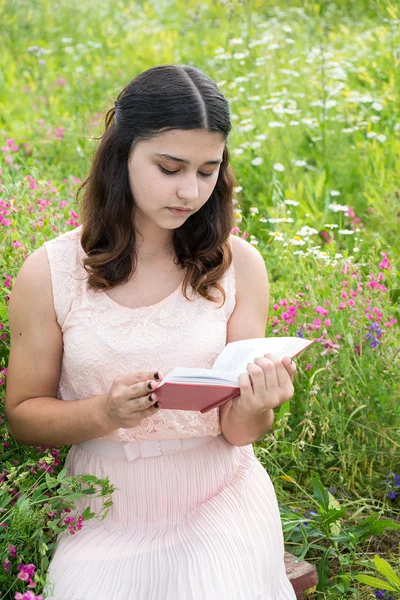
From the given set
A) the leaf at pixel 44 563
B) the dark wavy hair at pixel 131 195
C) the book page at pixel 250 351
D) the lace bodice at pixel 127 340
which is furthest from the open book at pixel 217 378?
the leaf at pixel 44 563

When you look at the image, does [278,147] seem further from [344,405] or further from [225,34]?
[344,405]

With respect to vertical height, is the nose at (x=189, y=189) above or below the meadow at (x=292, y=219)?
above

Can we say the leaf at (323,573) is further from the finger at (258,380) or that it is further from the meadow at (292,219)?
the finger at (258,380)

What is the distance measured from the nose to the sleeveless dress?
27cm

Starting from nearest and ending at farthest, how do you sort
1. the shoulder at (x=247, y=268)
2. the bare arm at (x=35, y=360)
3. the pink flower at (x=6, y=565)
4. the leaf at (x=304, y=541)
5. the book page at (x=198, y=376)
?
the book page at (x=198, y=376), the pink flower at (x=6, y=565), the bare arm at (x=35, y=360), the shoulder at (x=247, y=268), the leaf at (x=304, y=541)

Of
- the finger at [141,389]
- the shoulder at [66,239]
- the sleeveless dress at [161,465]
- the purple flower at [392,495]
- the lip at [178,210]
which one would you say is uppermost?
the lip at [178,210]

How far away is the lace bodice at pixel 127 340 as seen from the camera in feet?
6.61

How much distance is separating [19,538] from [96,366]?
0.41 meters

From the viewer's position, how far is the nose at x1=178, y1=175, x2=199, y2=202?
1926 millimetres

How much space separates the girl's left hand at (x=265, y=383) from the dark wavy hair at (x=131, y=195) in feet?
1.19

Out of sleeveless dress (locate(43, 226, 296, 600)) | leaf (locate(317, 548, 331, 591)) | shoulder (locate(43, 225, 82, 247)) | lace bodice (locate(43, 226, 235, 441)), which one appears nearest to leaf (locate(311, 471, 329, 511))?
leaf (locate(317, 548, 331, 591))

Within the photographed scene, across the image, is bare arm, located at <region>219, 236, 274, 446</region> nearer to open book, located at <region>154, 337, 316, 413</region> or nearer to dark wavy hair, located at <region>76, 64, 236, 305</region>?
dark wavy hair, located at <region>76, 64, 236, 305</region>

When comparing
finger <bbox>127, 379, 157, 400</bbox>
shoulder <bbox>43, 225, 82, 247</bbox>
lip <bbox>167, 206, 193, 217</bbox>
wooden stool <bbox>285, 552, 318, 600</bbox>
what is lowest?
wooden stool <bbox>285, 552, 318, 600</bbox>

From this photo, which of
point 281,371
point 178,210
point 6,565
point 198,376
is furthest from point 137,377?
point 6,565
